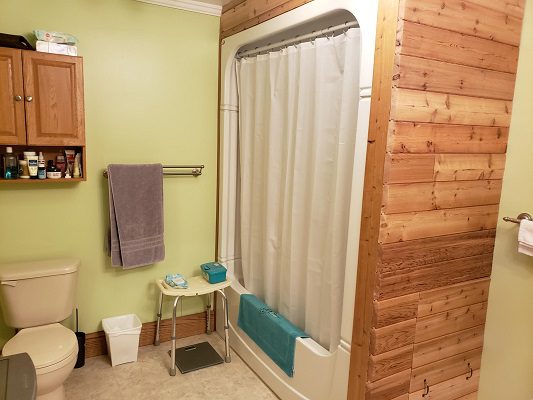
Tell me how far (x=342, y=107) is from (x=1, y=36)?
1790 mm

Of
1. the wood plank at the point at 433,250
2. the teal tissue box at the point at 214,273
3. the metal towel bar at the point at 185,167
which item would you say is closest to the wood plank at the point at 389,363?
→ the wood plank at the point at 433,250

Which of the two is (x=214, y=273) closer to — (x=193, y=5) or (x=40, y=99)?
(x=40, y=99)

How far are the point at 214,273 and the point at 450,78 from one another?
6.06ft

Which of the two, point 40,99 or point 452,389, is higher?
point 40,99

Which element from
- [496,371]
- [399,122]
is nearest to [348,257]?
[399,122]

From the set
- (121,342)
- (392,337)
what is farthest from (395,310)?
(121,342)

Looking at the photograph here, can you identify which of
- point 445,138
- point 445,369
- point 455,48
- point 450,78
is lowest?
point 445,369

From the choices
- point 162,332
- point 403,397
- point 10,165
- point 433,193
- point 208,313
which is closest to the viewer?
point 433,193

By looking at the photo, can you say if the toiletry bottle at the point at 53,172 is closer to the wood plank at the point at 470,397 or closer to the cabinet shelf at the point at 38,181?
the cabinet shelf at the point at 38,181

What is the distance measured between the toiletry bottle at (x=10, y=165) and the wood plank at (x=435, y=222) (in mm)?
2019

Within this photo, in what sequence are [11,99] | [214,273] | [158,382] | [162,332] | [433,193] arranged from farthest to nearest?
[162,332]
[214,273]
[158,382]
[11,99]
[433,193]

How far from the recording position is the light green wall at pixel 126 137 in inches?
95.2

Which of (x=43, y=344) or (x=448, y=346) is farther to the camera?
(x=43, y=344)

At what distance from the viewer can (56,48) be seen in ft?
7.25
